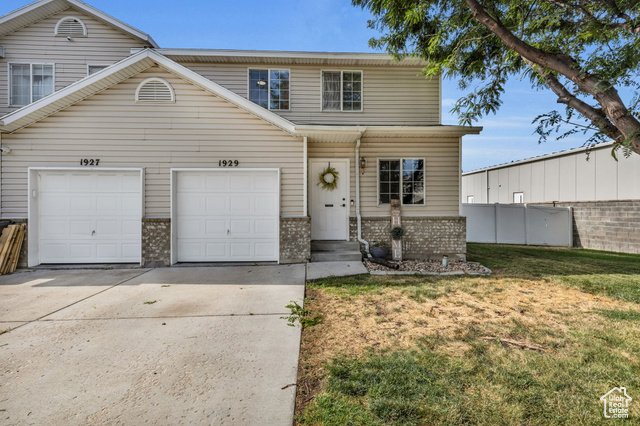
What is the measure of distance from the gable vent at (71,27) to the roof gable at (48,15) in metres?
0.31

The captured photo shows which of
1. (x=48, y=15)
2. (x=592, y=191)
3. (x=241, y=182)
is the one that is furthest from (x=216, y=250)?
(x=592, y=191)

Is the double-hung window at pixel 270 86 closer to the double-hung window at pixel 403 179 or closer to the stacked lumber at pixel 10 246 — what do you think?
the double-hung window at pixel 403 179

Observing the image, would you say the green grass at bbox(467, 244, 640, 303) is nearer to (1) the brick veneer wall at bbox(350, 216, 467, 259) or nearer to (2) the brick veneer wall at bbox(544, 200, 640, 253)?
(1) the brick veneer wall at bbox(350, 216, 467, 259)

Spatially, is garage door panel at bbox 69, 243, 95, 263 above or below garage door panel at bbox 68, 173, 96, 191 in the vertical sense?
below

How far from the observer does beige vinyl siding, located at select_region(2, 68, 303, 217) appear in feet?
21.3

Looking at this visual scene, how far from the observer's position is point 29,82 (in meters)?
8.27

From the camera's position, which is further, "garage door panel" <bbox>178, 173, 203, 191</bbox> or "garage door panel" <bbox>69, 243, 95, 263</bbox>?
"garage door panel" <bbox>178, 173, 203, 191</bbox>

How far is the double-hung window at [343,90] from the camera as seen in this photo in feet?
28.2

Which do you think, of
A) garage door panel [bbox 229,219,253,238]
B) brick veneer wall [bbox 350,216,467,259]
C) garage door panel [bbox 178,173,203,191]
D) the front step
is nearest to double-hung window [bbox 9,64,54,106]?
garage door panel [bbox 178,173,203,191]

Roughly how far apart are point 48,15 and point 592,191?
19717 millimetres

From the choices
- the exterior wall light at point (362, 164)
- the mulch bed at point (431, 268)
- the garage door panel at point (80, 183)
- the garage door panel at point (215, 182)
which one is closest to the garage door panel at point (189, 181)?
the garage door panel at point (215, 182)

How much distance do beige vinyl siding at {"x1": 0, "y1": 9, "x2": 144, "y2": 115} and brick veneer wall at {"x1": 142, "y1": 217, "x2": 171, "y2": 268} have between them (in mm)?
5565

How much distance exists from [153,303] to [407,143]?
707 centimetres

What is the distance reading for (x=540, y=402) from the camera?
6.81 ft
